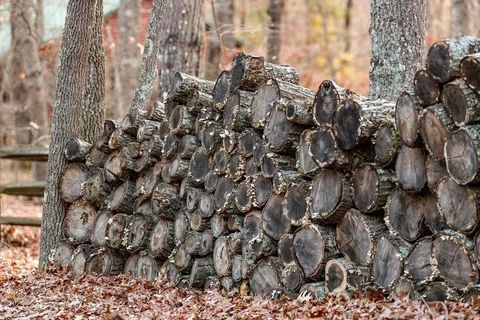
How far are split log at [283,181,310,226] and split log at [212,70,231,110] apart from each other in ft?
5.14

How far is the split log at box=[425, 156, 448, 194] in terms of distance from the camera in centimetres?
663

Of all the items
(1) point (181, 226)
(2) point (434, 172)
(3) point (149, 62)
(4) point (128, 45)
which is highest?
(4) point (128, 45)

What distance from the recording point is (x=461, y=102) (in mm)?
6305

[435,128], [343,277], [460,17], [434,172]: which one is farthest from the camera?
[460,17]

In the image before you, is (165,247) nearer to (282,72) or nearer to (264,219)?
(264,219)

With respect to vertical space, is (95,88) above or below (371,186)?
above

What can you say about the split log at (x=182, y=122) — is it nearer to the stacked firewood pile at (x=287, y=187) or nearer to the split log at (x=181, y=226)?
the stacked firewood pile at (x=287, y=187)

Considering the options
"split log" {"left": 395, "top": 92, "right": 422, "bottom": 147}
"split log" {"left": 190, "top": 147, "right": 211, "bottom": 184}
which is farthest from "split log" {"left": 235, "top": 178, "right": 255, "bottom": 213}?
"split log" {"left": 395, "top": 92, "right": 422, "bottom": 147}

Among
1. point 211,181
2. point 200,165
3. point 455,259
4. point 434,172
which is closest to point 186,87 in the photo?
point 200,165

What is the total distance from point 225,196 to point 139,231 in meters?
1.60

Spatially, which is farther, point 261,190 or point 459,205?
point 261,190

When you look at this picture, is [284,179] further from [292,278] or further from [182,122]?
[182,122]

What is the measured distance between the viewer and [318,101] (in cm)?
778

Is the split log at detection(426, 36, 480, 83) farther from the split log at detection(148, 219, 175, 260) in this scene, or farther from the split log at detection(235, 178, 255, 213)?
the split log at detection(148, 219, 175, 260)
